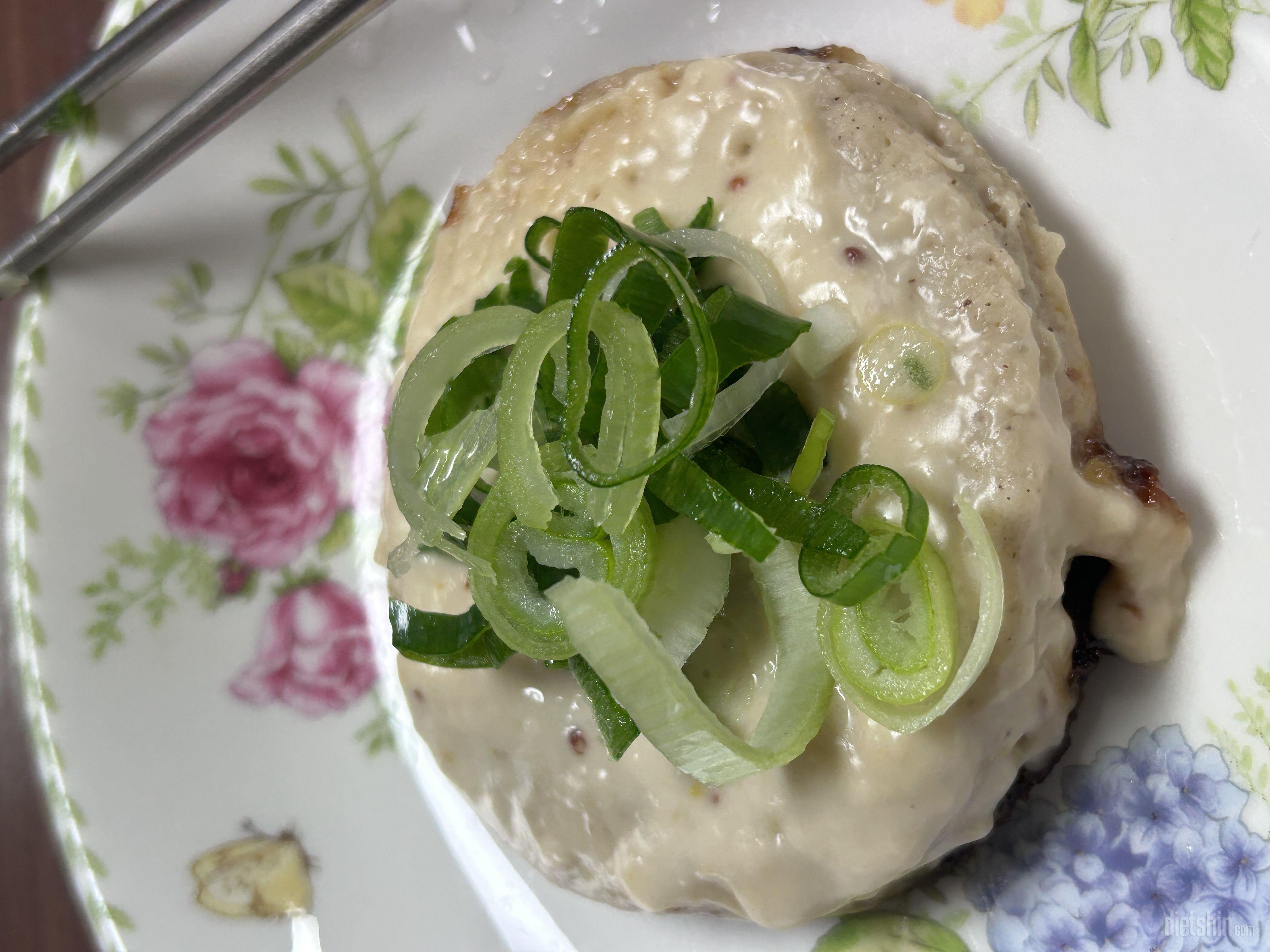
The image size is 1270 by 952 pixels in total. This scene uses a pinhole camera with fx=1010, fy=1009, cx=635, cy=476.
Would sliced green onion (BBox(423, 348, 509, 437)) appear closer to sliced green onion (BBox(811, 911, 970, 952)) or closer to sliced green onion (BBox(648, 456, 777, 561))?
sliced green onion (BBox(648, 456, 777, 561))

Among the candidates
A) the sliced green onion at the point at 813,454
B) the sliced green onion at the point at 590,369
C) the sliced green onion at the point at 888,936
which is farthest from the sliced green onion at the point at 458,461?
the sliced green onion at the point at 888,936

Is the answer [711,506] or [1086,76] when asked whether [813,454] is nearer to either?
[711,506]

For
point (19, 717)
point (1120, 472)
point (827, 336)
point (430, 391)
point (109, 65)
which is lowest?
point (19, 717)

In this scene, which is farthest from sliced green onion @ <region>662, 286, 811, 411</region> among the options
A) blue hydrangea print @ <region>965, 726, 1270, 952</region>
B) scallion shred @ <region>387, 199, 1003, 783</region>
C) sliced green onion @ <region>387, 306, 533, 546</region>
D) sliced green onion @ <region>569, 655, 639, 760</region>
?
blue hydrangea print @ <region>965, 726, 1270, 952</region>

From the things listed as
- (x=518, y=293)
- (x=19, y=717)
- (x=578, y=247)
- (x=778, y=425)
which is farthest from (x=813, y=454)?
(x=19, y=717)

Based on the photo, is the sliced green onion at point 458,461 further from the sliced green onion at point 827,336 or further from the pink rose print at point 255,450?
the pink rose print at point 255,450

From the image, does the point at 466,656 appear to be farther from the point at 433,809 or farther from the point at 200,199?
the point at 200,199
